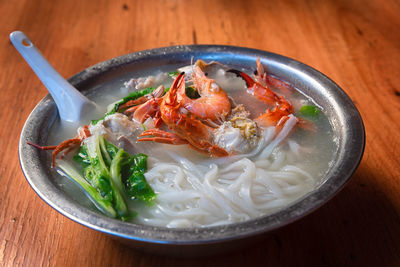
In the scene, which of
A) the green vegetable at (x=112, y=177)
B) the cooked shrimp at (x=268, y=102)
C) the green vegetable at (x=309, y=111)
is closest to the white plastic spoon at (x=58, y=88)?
the green vegetable at (x=112, y=177)

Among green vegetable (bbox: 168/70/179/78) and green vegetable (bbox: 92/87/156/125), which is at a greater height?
green vegetable (bbox: 168/70/179/78)

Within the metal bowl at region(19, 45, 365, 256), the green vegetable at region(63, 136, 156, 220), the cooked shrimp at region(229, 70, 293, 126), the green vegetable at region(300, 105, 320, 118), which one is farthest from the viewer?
the green vegetable at region(300, 105, 320, 118)

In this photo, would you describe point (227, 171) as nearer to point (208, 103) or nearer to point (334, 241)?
point (208, 103)

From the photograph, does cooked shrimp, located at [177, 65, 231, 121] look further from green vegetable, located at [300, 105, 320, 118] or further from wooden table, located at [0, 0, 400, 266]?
wooden table, located at [0, 0, 400, 266]

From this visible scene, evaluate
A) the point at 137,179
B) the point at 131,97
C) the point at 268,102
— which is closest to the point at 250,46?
the point at 268,102

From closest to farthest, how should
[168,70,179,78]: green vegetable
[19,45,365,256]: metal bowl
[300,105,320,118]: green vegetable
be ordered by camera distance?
1. [19,45,365,256]: metal bowl
2. [300,105,320,118]: green vegetable
3. [168,70,179,78]: green vegetable

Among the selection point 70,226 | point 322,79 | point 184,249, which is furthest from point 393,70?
point 70,226

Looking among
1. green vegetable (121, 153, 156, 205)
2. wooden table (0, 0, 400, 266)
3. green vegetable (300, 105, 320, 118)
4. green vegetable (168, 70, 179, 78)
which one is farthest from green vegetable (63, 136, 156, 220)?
green vegetable (300, 105, 320, 118)
